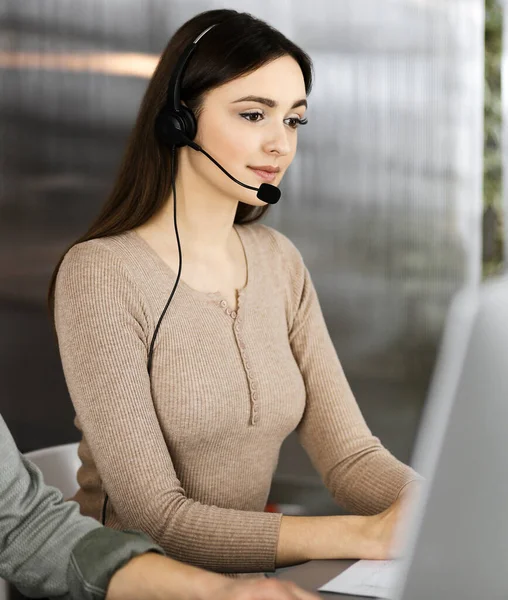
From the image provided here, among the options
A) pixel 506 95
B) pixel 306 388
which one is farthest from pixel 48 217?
pixel 506 95

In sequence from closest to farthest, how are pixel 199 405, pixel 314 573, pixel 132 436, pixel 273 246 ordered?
pixel 314 573
pixel 132 436
pixel 199 405
pixel 273 246

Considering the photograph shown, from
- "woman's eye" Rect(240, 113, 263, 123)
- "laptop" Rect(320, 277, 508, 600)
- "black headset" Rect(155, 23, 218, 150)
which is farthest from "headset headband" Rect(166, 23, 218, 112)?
"laptop" Rect(320, 277, 508, 600)

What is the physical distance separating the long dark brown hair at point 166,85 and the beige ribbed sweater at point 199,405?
7 cm

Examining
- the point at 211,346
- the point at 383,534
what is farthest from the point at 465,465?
the point at 211,346

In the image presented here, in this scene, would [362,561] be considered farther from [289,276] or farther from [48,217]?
[48,217]

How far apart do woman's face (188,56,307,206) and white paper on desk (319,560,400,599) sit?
0.69 m

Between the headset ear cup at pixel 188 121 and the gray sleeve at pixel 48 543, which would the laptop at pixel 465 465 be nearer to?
the gray sleeve at pixel 48 543

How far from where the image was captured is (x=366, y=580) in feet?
3.11

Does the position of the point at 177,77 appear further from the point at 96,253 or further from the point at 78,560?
the point at 78,560

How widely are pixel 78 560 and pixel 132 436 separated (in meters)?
0.36

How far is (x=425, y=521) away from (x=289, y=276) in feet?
3.87

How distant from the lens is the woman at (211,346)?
1231 mm

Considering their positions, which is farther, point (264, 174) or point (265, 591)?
point (264, 174)

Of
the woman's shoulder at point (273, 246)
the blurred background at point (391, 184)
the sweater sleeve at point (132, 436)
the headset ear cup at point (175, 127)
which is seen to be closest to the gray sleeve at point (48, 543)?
the sweater sleeve at point (132, 436)
